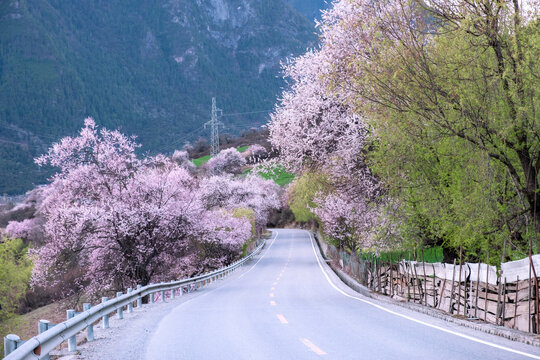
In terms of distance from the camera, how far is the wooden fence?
1120cm

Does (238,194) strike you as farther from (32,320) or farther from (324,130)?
(324,130)

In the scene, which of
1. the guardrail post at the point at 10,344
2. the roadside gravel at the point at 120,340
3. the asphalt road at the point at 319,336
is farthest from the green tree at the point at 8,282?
the guardrail post at the point at 10,344

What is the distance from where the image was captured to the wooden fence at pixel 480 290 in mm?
11203

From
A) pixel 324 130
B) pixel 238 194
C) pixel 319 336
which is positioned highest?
pixel 238 194

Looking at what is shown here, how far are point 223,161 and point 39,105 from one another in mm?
65212

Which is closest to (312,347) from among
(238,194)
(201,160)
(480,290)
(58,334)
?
(58,334)

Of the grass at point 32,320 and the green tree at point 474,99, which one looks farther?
the grass at point 32,320

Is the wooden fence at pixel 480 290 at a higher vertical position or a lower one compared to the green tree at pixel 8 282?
higher

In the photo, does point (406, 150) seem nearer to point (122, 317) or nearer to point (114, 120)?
point (122, 317)

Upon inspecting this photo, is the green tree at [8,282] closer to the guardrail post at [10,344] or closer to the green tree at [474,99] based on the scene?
the green tree at [474,99]

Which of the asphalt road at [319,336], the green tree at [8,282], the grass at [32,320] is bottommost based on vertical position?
the grass at [32,320]

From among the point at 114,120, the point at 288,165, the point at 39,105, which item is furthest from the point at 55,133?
the point at 288,165

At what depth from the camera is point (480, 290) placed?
1342 cm

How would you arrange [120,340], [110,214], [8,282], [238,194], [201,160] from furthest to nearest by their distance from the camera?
[201,160], [238,194], [8,282], [110,214], [120,340]
